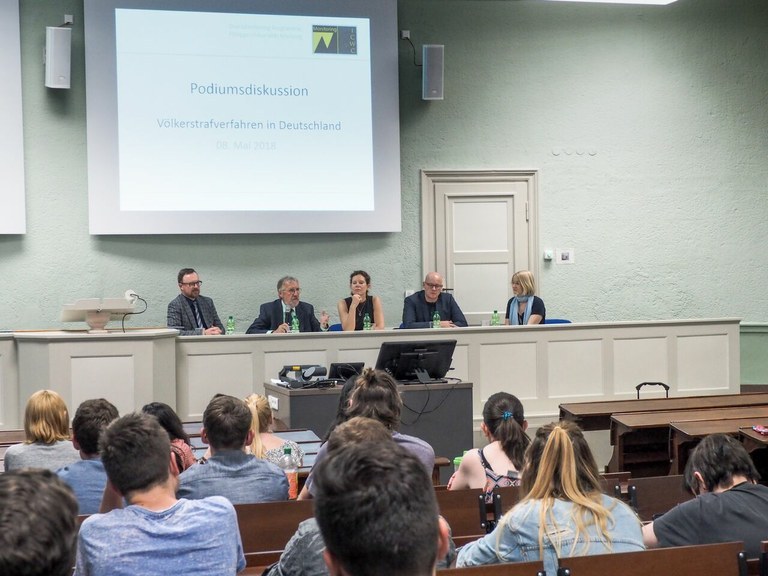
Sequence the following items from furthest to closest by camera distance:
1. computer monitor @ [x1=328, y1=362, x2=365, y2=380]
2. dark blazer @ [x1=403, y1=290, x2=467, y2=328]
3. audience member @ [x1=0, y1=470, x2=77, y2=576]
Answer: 1. dark blazer @ [x1=403, y1=290, x2=467, y2=328]
2. computer monitor @ [x1=328, y1=362, x2=365, y2=380]
3. audience member @ [x1=0, y1=470, x2=77, y2=576]

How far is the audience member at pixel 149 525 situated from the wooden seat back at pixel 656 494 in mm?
1757

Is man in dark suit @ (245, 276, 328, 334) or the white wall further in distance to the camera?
the white wall

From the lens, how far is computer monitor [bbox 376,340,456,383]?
638cm

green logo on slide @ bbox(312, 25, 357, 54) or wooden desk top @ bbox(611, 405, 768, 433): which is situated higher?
green logo on slide @ bbox(312, 25, 357, 54)

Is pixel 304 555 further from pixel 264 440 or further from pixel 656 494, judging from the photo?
pixel 264 440

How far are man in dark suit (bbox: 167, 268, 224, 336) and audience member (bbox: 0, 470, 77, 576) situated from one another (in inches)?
266

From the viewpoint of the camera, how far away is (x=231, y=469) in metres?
3.05

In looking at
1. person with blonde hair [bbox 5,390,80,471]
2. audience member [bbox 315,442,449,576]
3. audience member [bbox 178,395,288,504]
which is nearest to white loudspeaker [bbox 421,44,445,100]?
person with blonde hair [bbox 5,390,80,471]

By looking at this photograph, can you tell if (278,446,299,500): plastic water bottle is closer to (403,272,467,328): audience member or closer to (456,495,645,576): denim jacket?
(456,495,645,576): denim jacket

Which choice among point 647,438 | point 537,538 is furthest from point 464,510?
point 647,438

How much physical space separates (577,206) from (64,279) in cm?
519

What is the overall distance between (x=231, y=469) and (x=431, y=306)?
5571 millimetres

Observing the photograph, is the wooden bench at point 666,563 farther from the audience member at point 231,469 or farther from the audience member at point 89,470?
the audience member at point 89,470

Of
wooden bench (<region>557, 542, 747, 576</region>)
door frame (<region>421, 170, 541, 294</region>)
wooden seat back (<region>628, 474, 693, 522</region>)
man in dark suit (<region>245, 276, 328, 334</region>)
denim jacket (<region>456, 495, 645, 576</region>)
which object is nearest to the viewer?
wooden bench (<region>557, 542, 747, 576</region>)
